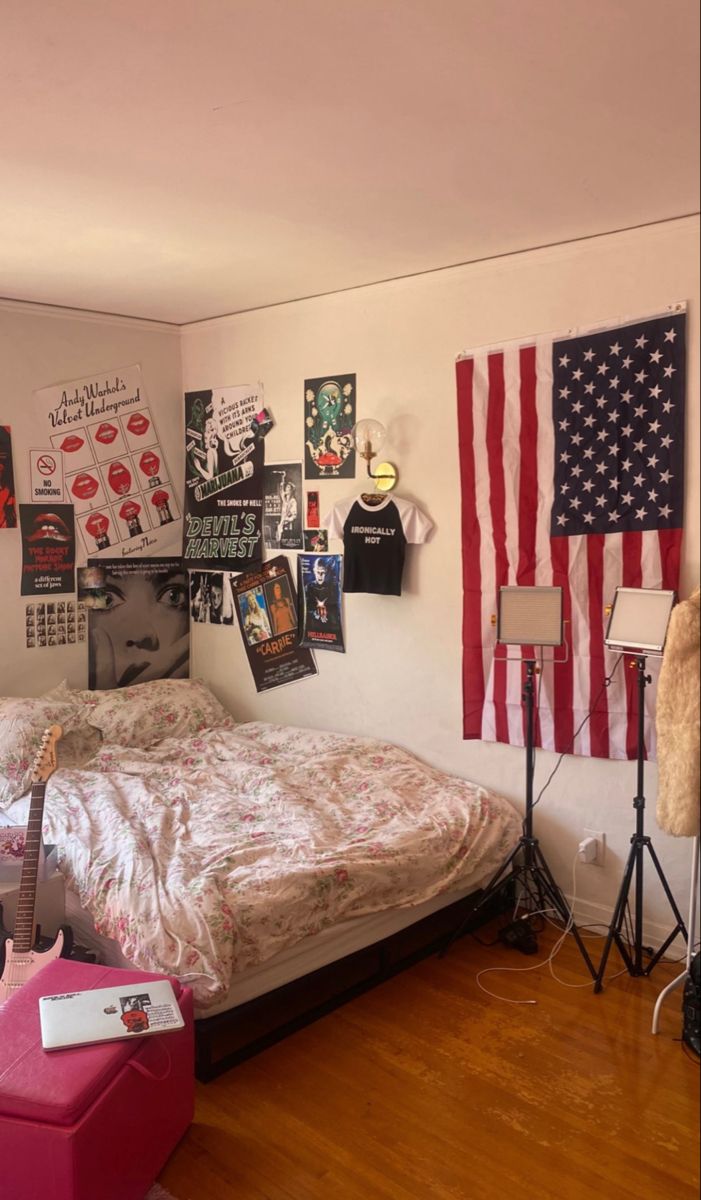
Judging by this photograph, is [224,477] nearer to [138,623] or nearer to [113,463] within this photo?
[113,463]

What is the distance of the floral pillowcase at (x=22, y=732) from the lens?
3.40m

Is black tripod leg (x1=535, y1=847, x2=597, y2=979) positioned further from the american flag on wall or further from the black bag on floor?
the black bag on floor

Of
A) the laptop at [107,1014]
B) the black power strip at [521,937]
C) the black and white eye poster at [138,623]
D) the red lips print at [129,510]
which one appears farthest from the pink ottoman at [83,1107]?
the red lips print at [129,510]

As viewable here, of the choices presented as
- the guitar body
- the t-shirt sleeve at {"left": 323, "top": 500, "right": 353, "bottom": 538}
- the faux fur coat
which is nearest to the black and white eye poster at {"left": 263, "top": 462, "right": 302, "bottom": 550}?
the t-shirt sleeve at {"left": 323, "top": 500, "right": 353, "bottom": 538}

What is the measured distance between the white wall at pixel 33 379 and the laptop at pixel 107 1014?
91.2 inches

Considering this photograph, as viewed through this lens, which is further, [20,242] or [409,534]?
[409,534]

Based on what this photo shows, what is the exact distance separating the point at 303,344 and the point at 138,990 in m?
2.81

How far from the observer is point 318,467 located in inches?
155

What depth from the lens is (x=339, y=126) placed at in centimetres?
213

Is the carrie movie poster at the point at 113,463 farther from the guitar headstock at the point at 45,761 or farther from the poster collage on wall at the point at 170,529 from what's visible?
the guitar headstock at the point at 45,761

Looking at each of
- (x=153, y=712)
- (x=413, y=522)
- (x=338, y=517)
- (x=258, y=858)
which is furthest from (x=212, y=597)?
(x=258, y=858)

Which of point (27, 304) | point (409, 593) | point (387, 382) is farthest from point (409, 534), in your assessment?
point (27, 304)

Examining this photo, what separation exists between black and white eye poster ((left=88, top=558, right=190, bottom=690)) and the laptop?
246cm

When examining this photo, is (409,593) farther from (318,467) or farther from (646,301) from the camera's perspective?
(646,301)
